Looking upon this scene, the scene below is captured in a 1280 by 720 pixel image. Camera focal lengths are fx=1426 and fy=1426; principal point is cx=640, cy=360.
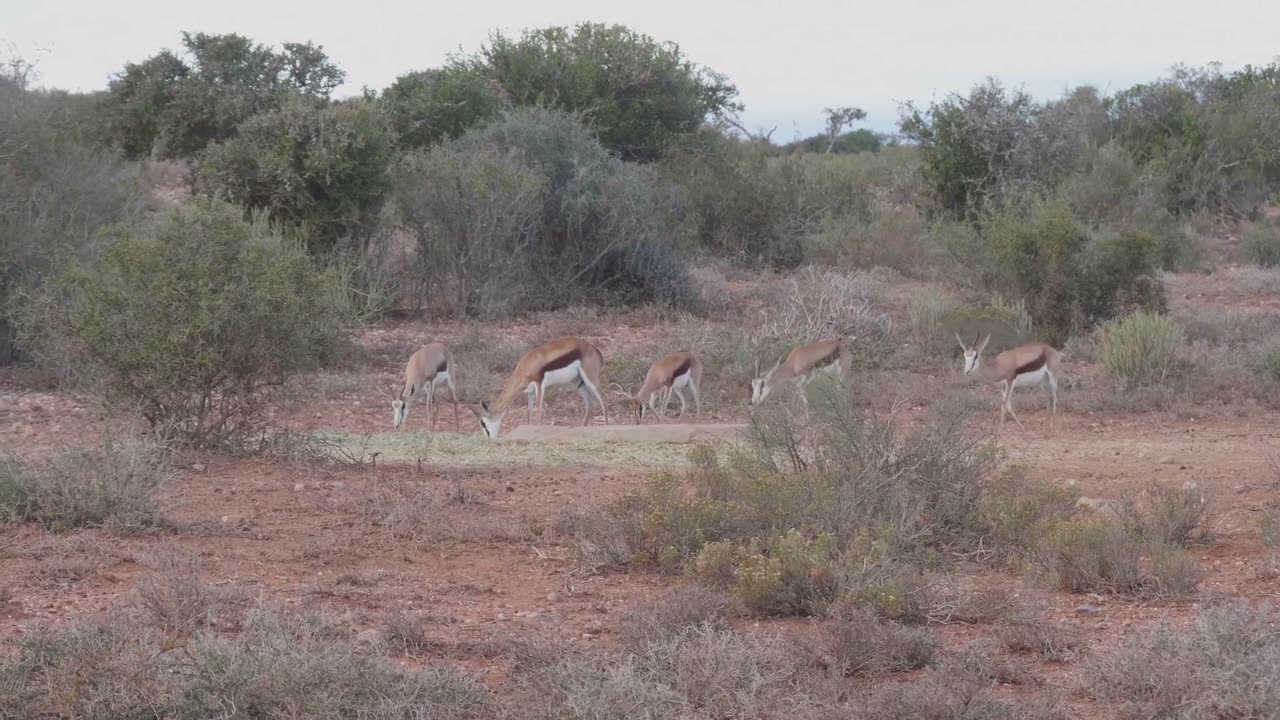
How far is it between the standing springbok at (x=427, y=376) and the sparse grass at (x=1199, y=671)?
30.0ft

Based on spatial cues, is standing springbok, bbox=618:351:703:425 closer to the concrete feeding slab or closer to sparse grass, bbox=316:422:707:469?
the concrete feeding slab

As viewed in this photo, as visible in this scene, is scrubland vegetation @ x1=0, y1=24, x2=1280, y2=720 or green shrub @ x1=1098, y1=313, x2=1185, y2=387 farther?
green shrub @ x1=1098, y1=313, x2=1185, y2=387

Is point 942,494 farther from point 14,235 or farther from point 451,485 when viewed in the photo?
point 14,235

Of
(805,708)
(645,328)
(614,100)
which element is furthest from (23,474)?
(614,100)

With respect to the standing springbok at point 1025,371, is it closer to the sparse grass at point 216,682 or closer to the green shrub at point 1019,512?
the green shrub at point 1019,512

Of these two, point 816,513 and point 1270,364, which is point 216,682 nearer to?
point 816,513

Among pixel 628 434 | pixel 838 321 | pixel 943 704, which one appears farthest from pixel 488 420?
pixel 943 704

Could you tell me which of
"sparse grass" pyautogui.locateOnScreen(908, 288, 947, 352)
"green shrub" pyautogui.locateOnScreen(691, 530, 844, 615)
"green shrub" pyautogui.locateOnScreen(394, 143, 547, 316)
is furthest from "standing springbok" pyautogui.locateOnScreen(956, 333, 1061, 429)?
"green shrub" pyautogui.locateOnScreen(691, 530, 844, 615)

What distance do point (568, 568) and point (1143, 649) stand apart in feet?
9.72

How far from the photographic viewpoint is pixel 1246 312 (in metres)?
20.3

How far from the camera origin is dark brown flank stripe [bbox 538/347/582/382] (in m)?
14.3

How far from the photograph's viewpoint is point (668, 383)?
14.6 meters

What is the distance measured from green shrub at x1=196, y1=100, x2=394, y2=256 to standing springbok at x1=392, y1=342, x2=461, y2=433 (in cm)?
508

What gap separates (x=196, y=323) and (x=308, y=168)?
9821 mm
